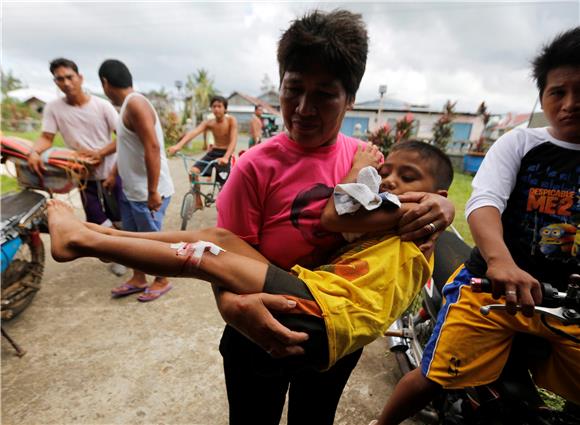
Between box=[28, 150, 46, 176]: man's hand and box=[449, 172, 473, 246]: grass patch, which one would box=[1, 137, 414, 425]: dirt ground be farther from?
box=[449, 172, 473, 246]: grass patch

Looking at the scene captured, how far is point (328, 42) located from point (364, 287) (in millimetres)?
809

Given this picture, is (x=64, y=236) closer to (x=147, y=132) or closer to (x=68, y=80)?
(x=147, y=132)

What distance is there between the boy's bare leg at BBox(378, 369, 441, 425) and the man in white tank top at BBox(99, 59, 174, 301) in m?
2.39

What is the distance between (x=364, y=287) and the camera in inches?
37.8

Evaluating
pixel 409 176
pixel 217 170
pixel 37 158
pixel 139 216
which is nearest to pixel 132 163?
pixel 139 216

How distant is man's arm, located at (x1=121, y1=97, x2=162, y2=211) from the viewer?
2.48 metres

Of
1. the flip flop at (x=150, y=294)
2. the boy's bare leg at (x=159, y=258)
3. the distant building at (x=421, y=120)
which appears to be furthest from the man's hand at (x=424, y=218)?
the distant building at (x=421, y=120)

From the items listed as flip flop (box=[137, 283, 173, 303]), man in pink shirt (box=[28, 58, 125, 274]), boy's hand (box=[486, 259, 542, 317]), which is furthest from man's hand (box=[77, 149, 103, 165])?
boy's hand (box=[486, 259, 542, 317])

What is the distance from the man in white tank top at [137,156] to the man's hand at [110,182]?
0.19 m

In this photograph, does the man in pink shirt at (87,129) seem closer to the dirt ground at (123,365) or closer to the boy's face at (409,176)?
the dirt ground at (123,365)

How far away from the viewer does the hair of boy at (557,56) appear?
3.92 feet

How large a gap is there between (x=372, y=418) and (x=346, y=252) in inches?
62.9

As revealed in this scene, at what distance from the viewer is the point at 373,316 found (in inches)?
37.1

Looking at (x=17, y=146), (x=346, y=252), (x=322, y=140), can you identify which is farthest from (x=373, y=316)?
(x=17, y=146)
